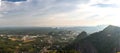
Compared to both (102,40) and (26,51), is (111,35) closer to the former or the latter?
(102,40)

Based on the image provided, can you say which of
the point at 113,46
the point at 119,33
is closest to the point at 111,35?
the point at 119,33

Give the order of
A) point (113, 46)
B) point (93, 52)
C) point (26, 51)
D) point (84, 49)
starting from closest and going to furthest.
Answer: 1. point (113, 46)
2. point (93, 52)
3. point (84, 49)
4. point (26, 51)

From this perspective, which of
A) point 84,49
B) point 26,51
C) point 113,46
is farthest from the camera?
point 26,51

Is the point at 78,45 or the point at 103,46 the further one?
the point at 78,45

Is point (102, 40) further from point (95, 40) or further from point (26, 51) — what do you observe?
point (26, 51)

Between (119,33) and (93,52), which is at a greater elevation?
(119,33)

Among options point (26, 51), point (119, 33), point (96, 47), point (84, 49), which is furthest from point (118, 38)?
point (26, 51)
